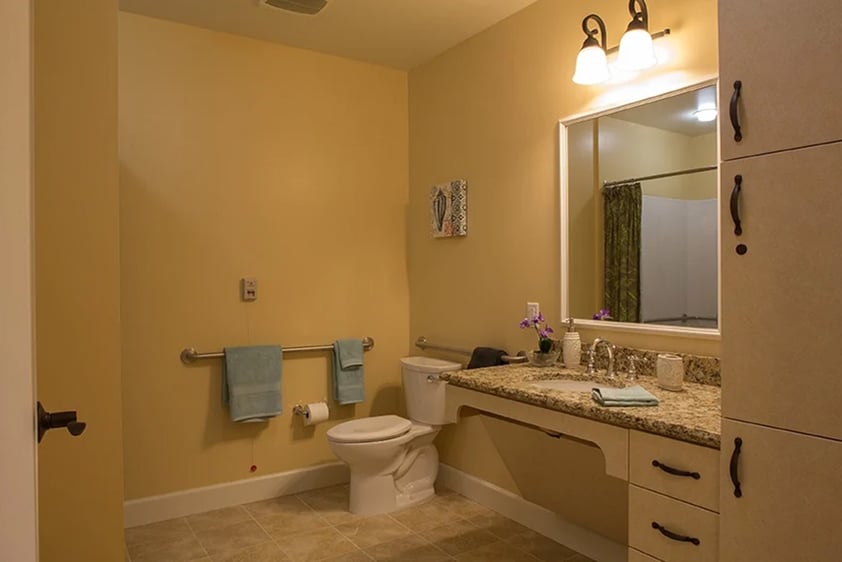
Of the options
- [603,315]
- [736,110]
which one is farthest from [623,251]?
[736,110]

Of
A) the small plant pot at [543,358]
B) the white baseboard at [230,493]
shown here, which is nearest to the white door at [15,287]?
the small plant pot at [543,358]

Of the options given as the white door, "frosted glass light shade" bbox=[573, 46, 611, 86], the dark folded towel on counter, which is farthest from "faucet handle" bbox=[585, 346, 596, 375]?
the white door

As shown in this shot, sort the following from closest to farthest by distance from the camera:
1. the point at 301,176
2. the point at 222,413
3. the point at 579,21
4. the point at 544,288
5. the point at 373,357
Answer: the point at 579,21 → the point at 544,288 → the point at 222,413 → the point at 301,176 → the point at 373,357

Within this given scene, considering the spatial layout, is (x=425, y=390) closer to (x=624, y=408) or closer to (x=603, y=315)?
(x=603, y=315)

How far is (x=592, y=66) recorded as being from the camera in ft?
7.81

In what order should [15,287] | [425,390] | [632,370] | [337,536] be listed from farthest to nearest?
[425,390] → [337,536] → [632,370] → [15,287]

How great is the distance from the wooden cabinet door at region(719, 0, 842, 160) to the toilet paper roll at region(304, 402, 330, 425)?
2.50 m

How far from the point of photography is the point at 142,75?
9.69 feet

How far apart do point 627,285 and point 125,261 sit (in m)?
2.37

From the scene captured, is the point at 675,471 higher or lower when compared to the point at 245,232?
lower

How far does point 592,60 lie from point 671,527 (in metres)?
1.74

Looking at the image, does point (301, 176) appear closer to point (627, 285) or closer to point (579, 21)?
point (579, 21)

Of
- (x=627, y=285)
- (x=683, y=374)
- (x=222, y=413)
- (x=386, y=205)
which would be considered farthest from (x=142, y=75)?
(x=683, y=374)

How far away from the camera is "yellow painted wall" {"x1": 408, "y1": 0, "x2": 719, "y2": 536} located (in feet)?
7.72
